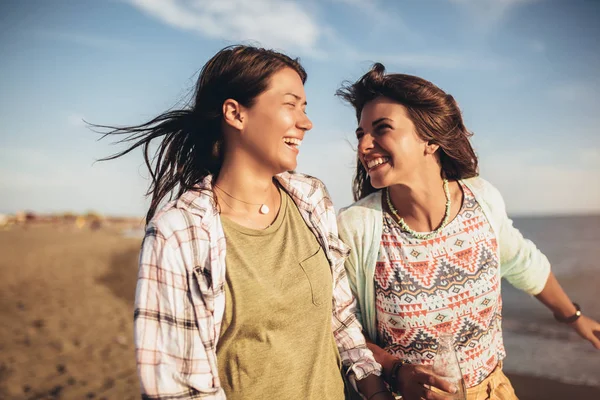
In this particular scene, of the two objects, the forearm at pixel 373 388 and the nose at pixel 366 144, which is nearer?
the forearm at pixel 373 388

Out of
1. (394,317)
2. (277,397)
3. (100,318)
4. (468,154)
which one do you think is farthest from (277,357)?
(100,318)

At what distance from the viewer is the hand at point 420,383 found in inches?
80.0

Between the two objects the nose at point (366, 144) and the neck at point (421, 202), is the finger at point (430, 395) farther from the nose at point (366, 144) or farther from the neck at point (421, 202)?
the nose at point (366, 144)

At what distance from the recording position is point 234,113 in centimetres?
239

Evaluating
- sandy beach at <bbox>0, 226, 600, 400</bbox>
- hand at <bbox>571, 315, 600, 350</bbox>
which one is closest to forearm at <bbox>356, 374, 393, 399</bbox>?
hand at <bbox>571, 315, 600, 350</bbox>

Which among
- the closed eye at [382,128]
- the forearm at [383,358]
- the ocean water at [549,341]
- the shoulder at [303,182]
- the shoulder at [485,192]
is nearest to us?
the forearm at [383,358]

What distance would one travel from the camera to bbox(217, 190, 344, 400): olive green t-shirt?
200 cm

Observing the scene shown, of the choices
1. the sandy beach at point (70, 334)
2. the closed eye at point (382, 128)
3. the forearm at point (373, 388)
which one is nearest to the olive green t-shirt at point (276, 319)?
the forearm at point (373, 388)

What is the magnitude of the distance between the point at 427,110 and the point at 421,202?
0.59 metres

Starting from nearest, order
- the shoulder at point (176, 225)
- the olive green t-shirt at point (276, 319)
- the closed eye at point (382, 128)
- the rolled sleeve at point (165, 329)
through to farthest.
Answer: the rolled sleeve at point (165, 329) → the shoulder at point (176, 225) → the olive green t-shirt at point (276, 319) → the closed eye at point (382, 128)

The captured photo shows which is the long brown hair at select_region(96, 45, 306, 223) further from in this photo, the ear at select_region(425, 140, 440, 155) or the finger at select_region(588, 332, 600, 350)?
the finger at select_region(588, 332, 600, 350)

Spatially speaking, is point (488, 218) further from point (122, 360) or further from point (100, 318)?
point (100, 318)

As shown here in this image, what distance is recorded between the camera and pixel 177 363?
181 cm

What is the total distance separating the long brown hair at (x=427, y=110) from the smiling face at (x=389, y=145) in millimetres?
64
